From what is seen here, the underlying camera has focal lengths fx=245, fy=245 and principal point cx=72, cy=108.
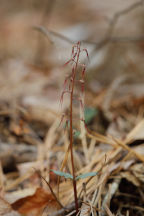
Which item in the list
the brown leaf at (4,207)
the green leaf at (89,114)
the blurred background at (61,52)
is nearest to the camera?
the brown leaf at (4,207)

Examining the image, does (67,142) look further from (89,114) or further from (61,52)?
(61,52)

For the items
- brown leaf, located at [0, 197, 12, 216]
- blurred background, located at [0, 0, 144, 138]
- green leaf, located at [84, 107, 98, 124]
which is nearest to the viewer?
brown leaf, located at [0, 197, 12, 216]

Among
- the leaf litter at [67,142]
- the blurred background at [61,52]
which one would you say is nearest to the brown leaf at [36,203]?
the leaf litter at [67,142]

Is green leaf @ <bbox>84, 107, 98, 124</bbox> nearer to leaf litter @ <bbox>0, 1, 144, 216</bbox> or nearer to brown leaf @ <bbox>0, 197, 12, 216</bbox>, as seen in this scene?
leaf litter @ <bbox>0, 1, 144, 216</bbox>

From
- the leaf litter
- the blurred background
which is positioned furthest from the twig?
the blurred background

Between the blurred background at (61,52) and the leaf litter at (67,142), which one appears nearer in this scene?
the leaf litter at (67,142)

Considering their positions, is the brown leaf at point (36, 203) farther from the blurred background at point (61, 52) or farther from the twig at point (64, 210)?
the blurred background at point (61, 52)

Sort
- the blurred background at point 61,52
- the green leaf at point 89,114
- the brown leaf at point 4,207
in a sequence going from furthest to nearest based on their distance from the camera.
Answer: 1. the blurred background at point 61,52
2. the green leaf at point 89,114
3. the brown leaf at point 4,207

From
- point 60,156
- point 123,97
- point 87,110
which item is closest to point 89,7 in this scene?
point 123,97
